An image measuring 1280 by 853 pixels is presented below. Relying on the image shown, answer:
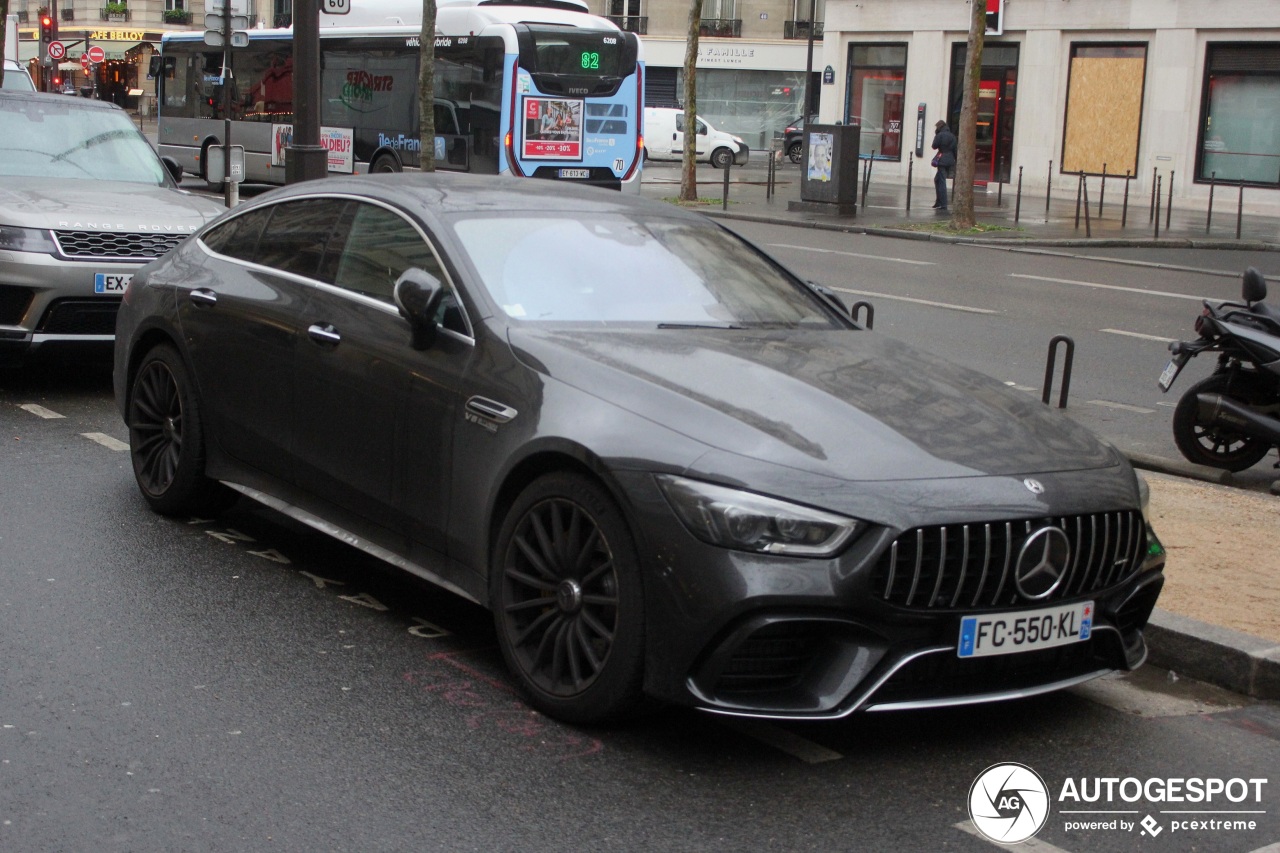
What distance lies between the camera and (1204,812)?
4273 millimetres

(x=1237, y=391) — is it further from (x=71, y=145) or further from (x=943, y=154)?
(x=943, y=154)

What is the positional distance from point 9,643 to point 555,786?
2.12 meters

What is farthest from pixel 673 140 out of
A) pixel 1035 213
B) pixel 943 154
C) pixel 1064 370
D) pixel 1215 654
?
pixel 1215 654

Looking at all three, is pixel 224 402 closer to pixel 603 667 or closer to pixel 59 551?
pixel 59 551

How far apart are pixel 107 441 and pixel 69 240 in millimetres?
1613

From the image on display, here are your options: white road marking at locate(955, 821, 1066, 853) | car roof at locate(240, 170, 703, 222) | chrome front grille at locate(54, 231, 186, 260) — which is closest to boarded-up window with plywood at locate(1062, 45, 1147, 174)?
chrome front grille at locate(54, 231, 186, 260)

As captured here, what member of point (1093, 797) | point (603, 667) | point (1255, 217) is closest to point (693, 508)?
→ point (603, 667)

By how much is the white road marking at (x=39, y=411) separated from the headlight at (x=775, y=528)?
20.0 feet

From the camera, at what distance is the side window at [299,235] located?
6.14m

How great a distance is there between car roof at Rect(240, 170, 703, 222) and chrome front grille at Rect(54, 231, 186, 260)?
3.40 m

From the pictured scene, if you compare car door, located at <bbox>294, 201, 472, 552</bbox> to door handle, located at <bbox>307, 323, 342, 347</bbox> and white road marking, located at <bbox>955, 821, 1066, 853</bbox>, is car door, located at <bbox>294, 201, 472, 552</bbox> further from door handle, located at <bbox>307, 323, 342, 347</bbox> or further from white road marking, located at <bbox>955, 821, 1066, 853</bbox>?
white road marking, located at <bbox>955, 821, 1066, 853</bbox>

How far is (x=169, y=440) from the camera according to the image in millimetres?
6828

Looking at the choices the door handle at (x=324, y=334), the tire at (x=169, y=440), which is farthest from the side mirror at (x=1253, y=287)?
the tire at (x=169, y=440)

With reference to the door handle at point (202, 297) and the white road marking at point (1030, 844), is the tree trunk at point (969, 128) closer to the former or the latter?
the door handle at point (202, 297)
